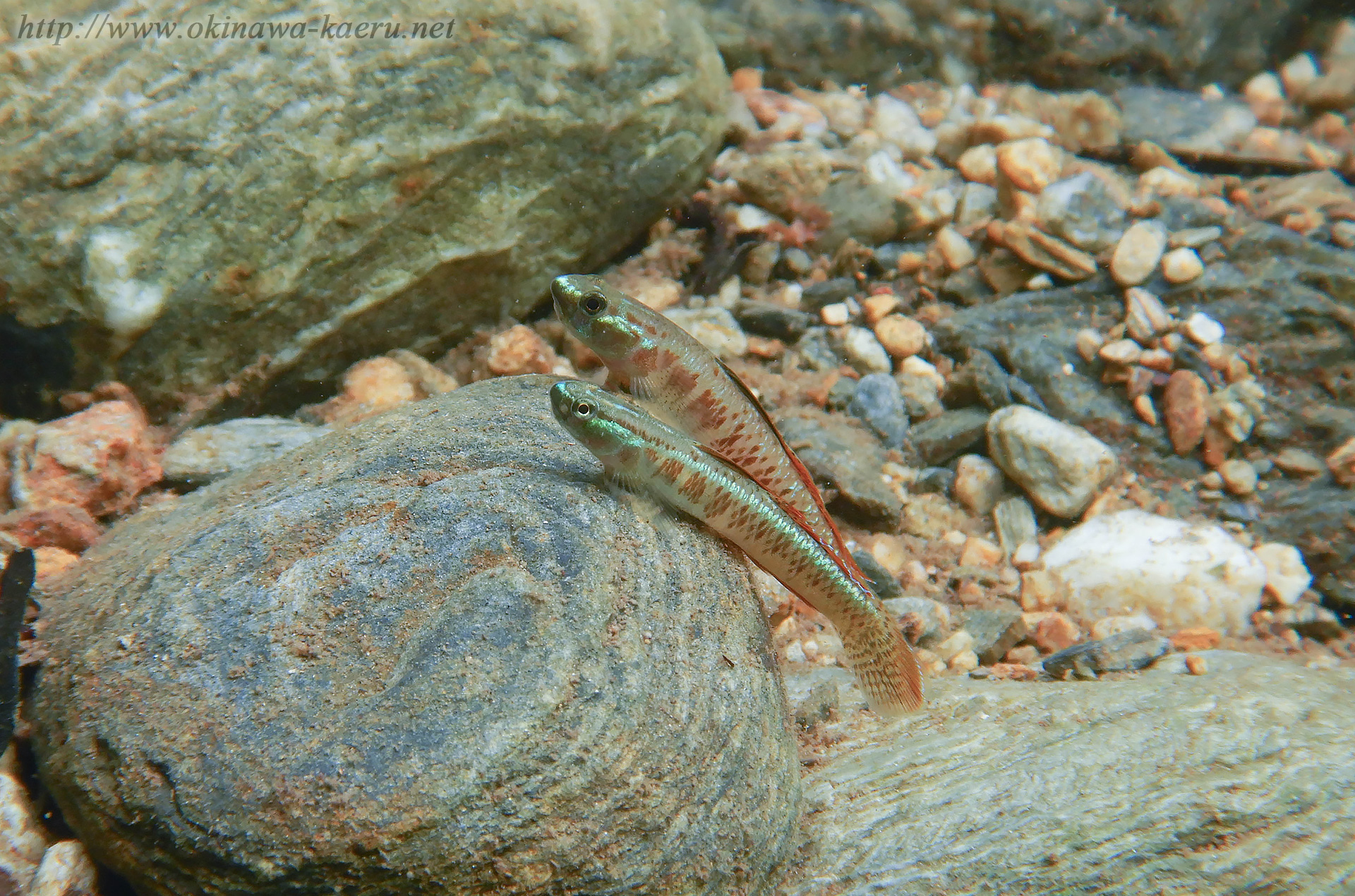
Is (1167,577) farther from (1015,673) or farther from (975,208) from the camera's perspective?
(975,208)

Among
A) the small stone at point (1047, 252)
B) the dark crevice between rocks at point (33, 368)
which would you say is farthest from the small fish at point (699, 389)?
the small stone at point (1047, 252)

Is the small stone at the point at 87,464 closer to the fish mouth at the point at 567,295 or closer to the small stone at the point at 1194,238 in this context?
the fish mouth at the point at 567,295

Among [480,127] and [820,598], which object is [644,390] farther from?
[480,127]

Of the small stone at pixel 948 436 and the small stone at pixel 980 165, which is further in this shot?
the small stone at pixel 980 165

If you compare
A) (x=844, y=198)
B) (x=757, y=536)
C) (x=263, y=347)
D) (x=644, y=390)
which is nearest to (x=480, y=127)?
(x=263, y=347)

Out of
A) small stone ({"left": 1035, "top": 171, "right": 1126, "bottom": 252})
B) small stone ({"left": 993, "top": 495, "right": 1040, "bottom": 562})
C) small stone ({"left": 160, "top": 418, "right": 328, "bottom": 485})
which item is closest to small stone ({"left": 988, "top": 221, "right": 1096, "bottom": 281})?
small stone ({"left": 1035, "top": 171, "right": 1126, "bottom": 252})

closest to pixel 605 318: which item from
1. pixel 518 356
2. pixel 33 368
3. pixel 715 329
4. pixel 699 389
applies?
pixel 699 389
